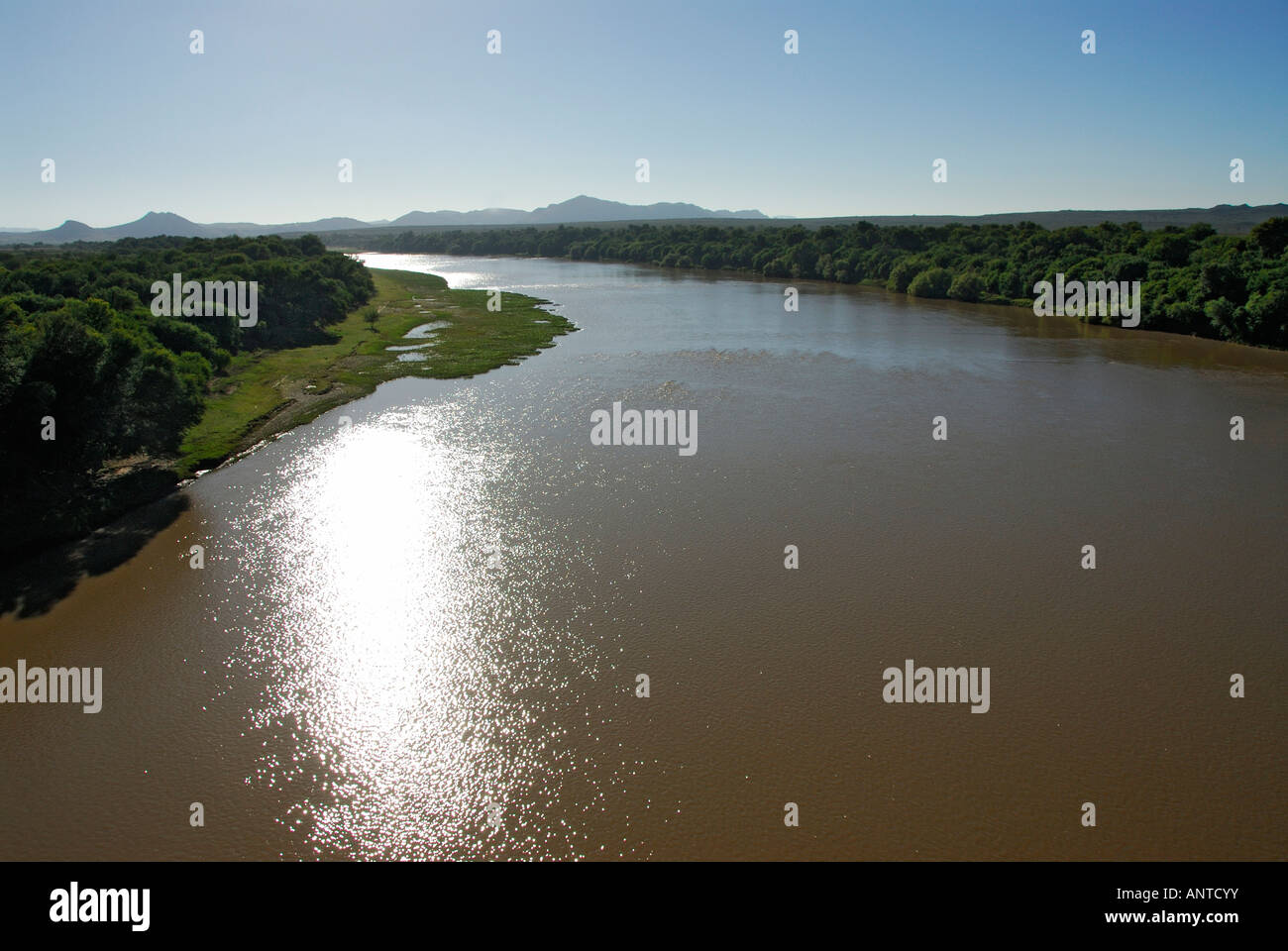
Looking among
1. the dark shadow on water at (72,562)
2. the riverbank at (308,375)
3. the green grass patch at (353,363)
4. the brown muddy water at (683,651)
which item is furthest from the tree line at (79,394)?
the brown muddy water at (683,651)

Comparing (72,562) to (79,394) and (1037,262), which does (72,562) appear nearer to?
(79,394)

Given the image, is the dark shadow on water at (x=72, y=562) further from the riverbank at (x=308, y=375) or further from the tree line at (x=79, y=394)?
the tree line at (x=79, y=394)

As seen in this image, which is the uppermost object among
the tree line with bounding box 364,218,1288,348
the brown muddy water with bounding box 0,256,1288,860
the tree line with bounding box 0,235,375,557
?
the tree line with bounding box 364,218,1288,348

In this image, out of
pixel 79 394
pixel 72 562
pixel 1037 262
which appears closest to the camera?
pixel 72 562

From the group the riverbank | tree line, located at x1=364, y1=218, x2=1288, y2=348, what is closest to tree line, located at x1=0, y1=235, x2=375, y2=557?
the riverbank

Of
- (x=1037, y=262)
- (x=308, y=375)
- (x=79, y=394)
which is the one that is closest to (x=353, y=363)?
(x=308, y=375)

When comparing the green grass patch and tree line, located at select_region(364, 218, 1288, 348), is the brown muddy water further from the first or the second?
tree line, located at select_region(364, 218, 1288, 348)
